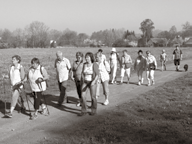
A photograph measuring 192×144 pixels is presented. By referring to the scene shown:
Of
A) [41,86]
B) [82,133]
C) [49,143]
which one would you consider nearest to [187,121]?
[82,133]

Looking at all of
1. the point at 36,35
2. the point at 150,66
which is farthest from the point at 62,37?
the point at 150,66

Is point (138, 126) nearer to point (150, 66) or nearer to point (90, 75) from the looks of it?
point (90, 75)

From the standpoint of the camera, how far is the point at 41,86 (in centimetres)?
722

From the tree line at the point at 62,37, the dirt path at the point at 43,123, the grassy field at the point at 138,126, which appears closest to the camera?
the grassy field at the point at 138,126

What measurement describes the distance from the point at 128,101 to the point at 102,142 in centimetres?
396

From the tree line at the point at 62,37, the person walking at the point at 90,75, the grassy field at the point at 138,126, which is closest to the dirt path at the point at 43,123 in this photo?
the grassy field at the point at 138,126

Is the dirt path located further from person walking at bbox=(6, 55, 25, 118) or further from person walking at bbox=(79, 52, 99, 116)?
person walking at bbox=(79, 52, 99, 116)

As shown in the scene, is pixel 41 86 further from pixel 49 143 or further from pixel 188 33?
pixel 188 33

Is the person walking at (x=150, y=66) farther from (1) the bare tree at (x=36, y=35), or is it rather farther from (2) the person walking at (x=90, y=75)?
(1) the bare tree at (x=36, y=35)

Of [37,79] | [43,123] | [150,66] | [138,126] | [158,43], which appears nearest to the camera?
[138,126]

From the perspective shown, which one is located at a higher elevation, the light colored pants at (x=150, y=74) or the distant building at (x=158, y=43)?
the distant building at (x=158, y=43)

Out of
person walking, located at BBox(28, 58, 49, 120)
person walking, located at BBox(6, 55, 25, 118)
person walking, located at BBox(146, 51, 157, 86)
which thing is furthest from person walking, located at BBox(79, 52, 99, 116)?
person walking, located at BBox(146, 51, 157, 86)

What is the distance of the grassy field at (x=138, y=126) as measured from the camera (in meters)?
5.32

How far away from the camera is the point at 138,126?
6.14 m
